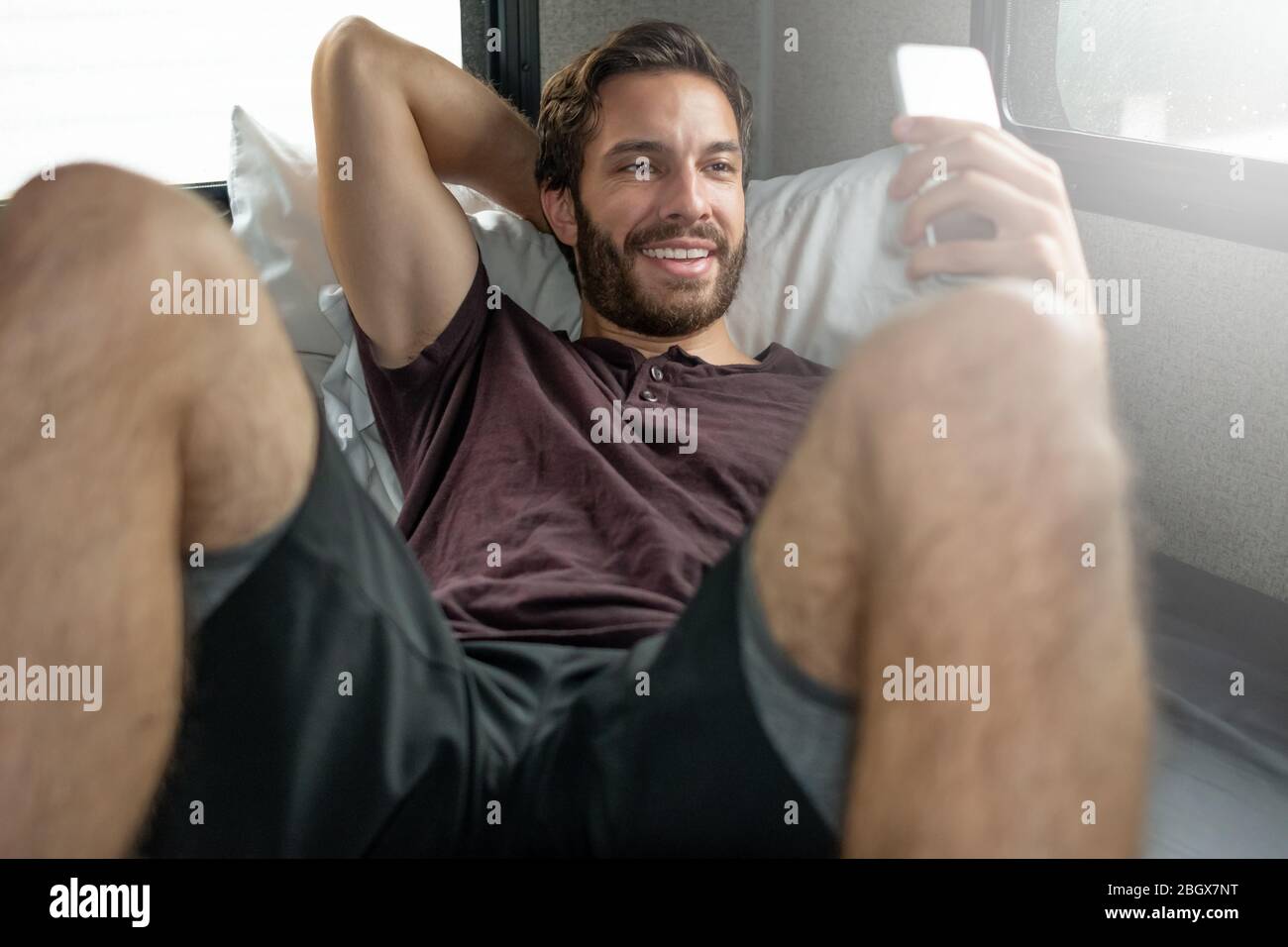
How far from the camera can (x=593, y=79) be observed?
129 centimetres

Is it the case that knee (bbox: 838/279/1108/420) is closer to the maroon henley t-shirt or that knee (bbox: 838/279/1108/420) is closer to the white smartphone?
the maroon henley t-shirt

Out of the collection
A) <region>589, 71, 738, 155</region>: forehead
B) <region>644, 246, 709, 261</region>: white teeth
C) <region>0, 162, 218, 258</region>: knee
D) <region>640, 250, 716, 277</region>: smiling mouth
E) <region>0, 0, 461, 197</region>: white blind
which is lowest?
<region>0, 162, 218, 258</region>: knee

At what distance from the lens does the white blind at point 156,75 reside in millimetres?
1370

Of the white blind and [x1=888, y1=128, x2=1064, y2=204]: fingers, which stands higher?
the white blind

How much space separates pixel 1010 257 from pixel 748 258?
1.38 feet

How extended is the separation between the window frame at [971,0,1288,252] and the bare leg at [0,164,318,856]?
877 millimetres

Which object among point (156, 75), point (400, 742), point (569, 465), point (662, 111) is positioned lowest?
point (400, 742)

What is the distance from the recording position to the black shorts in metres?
0.61

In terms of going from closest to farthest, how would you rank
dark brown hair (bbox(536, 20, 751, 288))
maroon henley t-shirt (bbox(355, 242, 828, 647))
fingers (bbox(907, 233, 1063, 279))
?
maroon henley t-shirt (bbox(355, 242, 828, 647)), fingers (bbox(907, 233, 1063, 279)), dark brown hair (bbox(536, 20, 751, 288))

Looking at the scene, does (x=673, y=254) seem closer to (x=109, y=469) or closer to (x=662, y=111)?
Answer: (x=662, y=111)

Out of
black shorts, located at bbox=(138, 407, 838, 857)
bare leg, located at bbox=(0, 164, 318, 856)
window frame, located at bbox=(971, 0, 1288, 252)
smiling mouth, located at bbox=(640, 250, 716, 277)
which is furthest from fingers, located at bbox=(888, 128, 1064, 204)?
bare leg, located at bbox=(0, 164, 318, 856)

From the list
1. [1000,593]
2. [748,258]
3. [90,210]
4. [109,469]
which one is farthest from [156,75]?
[1000,593]
